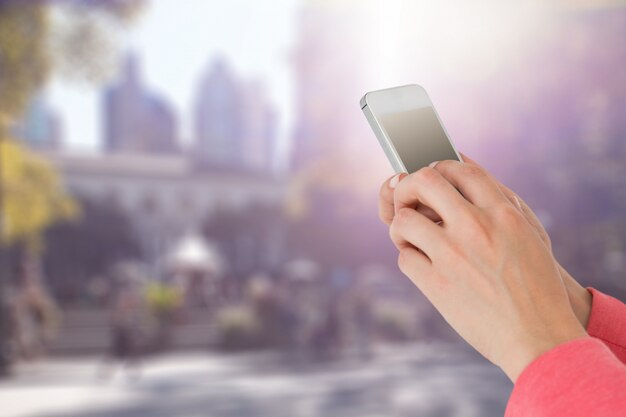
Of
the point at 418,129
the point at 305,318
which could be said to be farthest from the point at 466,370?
the point at 418,129

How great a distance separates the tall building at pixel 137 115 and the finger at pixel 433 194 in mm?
41554

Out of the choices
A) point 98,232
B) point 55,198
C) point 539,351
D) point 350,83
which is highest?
point 539,351

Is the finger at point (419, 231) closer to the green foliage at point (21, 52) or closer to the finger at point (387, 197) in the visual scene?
the finger at point (387, 197)

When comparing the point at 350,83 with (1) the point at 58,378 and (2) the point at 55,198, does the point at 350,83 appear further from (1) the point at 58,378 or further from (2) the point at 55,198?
(1) the point at 58,378

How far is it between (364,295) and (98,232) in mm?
13589

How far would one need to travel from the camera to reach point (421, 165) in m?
0.45

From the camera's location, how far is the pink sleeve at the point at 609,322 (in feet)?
1.49

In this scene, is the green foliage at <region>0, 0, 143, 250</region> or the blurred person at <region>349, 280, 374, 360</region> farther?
the blurred person at <region>349, 280, 374, 360</region>

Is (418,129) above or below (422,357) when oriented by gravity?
above

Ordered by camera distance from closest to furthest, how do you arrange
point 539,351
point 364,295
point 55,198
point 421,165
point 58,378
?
point 539,351 < point 421,165 < point 58,378 < point 55,198 < point 364,295

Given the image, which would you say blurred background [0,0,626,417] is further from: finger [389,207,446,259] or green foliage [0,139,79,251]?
finger [389,207,446,259]

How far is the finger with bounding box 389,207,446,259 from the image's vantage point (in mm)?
376

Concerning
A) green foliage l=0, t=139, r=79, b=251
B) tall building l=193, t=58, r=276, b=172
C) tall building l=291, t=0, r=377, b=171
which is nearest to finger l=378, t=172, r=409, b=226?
green foliage l=0, t=139, r=79, b=251

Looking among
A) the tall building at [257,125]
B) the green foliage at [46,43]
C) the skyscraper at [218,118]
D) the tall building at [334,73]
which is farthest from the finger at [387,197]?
the skyscraper at [218,118]
